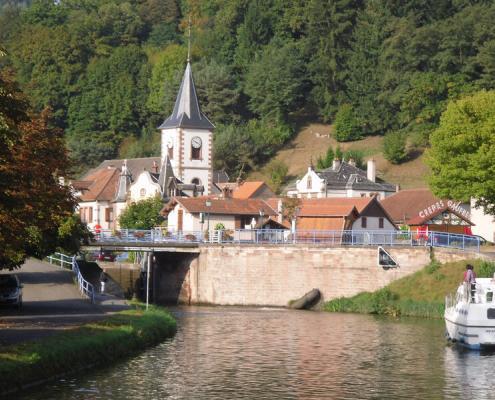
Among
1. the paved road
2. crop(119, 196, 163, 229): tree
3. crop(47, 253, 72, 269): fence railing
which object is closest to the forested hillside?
crop(119, 196, 163, 229): tree

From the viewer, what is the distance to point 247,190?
388 ft

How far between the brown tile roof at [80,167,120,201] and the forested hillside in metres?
17.8

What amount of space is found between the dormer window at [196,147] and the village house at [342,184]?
427 inches

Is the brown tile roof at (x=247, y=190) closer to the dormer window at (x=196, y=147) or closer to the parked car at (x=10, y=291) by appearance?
the dormer window at (x=196, y=147)

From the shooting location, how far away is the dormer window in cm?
12462

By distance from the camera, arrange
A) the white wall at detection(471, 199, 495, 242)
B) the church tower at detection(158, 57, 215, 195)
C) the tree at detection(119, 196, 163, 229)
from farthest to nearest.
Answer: the church tower at detection(158, 57, 215, 195) < the tree at detection(119, 196, 163, 229) < the white wall at detection(471, 199, 495, 242)

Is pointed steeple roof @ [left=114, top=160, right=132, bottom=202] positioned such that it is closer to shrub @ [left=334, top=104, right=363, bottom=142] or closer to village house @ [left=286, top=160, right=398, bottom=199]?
village house @ [left=286, top=160, right=398, bottom=199]

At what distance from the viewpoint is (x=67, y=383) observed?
38.4 m

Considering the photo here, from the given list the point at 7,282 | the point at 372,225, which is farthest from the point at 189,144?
the point at 7,282

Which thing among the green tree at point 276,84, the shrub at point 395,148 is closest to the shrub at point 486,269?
the shrub at point 395,148

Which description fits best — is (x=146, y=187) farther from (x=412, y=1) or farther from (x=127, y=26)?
(x=127, y=26)

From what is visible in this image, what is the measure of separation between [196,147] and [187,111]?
4168mm

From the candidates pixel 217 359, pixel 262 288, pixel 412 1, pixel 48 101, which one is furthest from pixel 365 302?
pixel 48 101

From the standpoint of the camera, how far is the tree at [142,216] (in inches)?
4178
